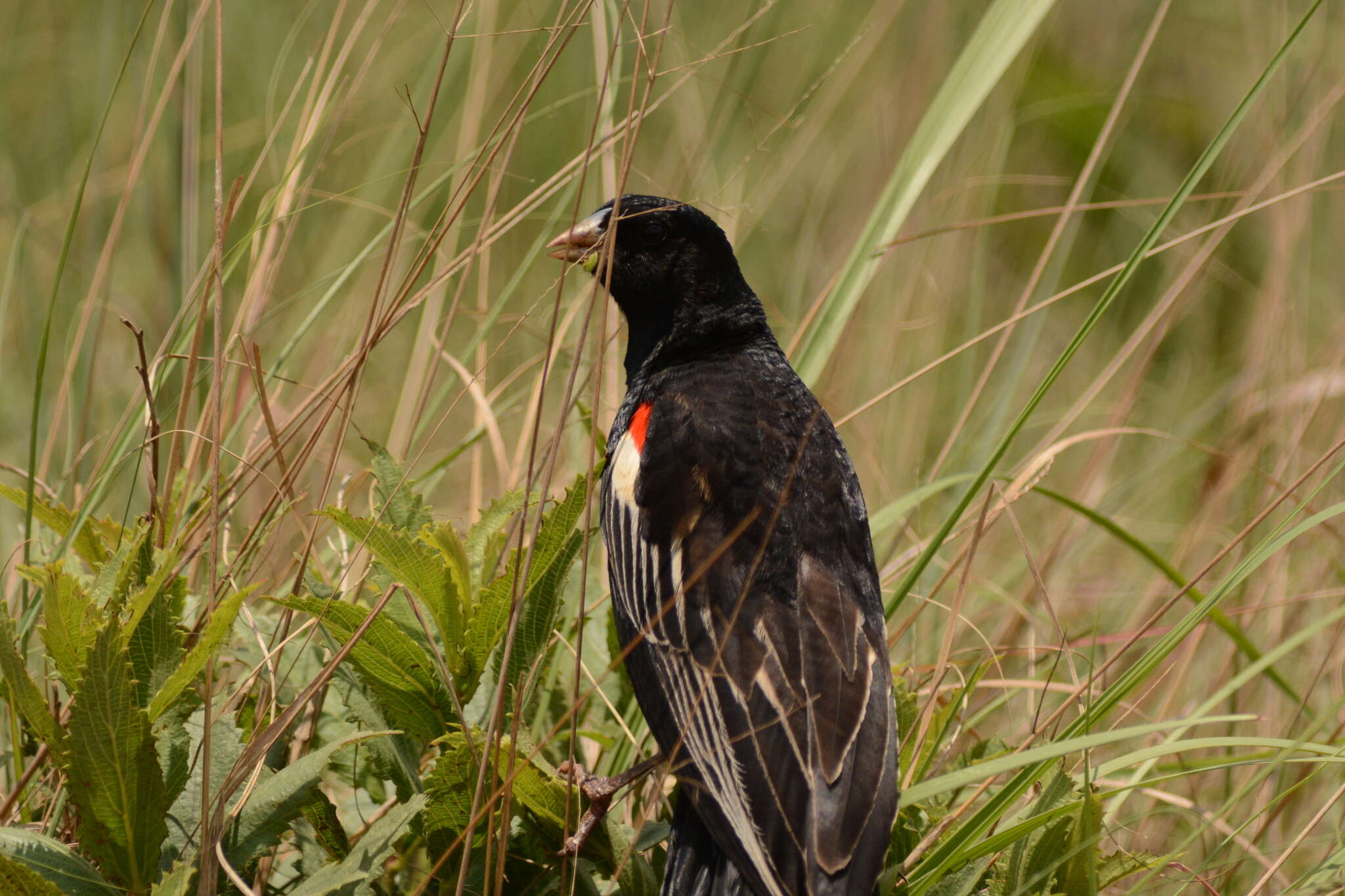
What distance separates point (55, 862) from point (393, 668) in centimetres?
52

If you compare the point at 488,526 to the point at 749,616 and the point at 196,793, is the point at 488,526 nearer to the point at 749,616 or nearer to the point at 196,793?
the point at 749,616

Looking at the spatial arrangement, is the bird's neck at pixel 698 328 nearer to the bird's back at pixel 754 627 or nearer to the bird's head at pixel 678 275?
the bird's head at pixel 678 275

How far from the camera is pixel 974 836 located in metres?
1.86

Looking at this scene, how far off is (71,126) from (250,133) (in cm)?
137

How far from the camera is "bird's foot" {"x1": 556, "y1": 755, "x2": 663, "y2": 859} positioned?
1945 mm

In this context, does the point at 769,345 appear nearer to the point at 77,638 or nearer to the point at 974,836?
the point at 974,836

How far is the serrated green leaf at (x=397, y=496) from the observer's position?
6.77 ft

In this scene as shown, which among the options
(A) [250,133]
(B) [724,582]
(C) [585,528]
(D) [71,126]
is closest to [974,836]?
(B) [724,582]

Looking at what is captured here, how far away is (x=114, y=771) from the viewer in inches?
66.6

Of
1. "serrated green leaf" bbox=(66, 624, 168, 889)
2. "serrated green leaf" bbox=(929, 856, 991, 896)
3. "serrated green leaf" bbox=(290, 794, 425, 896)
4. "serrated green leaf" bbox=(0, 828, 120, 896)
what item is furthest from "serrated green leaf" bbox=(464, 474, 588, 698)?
"serrated green leaf" bbox=(929, 856, 991, 896)

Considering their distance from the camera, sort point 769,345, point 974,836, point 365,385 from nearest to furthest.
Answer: point 974,836
point 769,345
point 365,385

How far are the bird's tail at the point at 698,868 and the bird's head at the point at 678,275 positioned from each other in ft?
3.74

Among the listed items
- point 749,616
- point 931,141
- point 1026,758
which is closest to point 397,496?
point 749,616

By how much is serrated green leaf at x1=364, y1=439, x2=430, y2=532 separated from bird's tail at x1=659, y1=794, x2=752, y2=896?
2.20 ft
